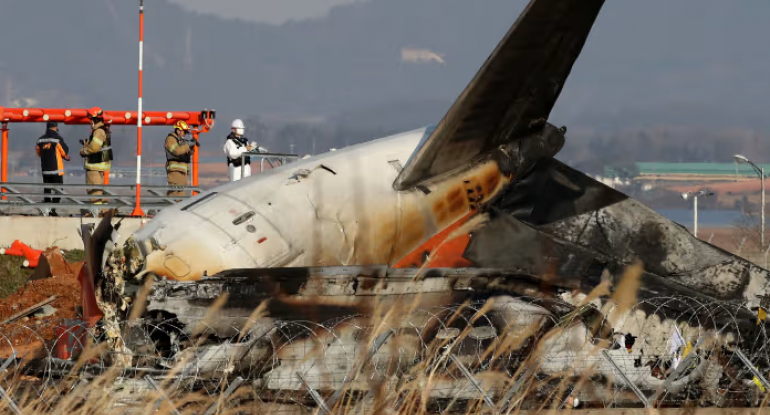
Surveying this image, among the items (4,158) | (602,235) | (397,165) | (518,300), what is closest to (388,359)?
(518,300)

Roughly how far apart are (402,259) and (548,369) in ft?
7.08

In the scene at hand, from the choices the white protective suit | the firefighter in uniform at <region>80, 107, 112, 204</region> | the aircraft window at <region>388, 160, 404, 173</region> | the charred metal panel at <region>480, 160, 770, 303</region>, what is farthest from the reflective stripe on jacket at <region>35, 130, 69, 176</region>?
the charred metal panel at <region>480, 160, 770, 303</region>

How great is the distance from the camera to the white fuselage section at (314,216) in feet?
31.1

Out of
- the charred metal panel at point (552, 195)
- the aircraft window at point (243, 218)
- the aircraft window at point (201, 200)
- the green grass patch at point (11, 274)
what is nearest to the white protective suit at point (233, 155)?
the green grass patch at point (11, 274)

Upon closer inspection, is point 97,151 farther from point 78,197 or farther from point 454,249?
point 454,249

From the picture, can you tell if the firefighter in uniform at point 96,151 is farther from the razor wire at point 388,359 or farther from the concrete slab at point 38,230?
the razor wire at point 388,359

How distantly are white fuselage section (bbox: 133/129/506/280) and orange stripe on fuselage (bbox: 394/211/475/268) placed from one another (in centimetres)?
9

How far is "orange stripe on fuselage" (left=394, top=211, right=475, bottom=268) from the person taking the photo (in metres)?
10.5

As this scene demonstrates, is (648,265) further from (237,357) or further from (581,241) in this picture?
(237,357)

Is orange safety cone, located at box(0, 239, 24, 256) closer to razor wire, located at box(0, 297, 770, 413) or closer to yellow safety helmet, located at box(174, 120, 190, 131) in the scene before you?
yellow safety helmet, located at box(174, 120, 190, 131)

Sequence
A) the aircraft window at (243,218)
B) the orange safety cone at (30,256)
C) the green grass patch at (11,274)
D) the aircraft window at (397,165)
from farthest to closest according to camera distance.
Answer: the orange safety cone at (30,256)
the green grass patch at (11,274)
the aircraft window at (397,165)
the aircraft window at (243,218)

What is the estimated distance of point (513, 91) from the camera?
34.1ft

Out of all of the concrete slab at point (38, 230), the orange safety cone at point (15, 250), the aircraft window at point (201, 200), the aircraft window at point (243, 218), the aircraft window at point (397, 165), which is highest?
the aircraft window at point (397, 165)

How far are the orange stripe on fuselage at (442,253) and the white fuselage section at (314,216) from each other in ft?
0.28
